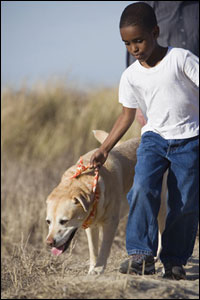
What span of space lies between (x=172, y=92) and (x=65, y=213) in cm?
119

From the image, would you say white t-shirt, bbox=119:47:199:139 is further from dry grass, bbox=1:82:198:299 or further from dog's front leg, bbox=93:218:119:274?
dry grass, bbox=1:82:198:299

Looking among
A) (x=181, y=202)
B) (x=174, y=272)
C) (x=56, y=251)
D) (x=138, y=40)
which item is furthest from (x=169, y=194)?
(x=138, y=40)

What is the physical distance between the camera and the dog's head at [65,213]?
13.2 ft

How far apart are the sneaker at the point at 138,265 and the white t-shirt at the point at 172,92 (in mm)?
901

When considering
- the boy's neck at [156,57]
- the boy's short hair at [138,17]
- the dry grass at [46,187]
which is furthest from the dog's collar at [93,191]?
the boy's short hair at [138,17]

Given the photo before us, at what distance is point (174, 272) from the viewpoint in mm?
4020

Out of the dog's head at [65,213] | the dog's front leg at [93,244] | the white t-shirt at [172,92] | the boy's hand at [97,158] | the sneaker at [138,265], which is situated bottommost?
the dog's front leg at [93,244]

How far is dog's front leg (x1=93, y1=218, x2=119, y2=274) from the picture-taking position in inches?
169

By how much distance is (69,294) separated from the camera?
122 inches

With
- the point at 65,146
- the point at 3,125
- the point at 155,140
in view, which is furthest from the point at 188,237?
the point at 3,125

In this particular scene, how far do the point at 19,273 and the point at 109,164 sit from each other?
1.31m

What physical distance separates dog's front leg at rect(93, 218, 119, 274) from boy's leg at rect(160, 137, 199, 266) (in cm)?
45

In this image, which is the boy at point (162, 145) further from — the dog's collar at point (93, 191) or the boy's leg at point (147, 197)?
A: the dog's collar at point (93, 191)

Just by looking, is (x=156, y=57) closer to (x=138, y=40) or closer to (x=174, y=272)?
(x=138, y=40)
